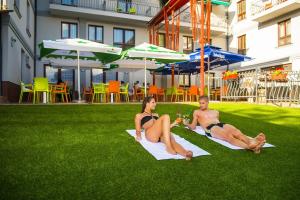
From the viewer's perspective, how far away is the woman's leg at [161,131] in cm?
414

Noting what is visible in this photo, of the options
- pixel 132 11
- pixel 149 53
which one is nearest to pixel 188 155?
pixel 149 53

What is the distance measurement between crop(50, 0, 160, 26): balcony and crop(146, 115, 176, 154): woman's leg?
16635mm

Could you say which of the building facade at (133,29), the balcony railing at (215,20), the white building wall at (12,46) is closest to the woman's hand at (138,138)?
the white building wall at (12,46)

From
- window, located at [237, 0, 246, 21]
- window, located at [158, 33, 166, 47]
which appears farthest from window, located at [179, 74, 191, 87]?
window, located at [237, 0, 246, 21]

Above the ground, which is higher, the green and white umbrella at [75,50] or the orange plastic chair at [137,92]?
the green and white umbrella at [75,50]

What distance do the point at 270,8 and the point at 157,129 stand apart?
18190 millimetres

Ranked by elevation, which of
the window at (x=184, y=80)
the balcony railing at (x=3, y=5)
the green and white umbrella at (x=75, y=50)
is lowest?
the window at (x=184, y=80)

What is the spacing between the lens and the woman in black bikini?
13.5 ft

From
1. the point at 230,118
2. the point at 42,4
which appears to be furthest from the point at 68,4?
the point at 230,118

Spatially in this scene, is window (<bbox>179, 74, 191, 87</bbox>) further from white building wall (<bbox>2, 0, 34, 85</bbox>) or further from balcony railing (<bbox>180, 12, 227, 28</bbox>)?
white building wall (<bbox>2, 0, 34, 85</bbox>)

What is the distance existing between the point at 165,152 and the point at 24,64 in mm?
13278

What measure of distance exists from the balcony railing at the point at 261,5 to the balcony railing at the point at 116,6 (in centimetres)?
727

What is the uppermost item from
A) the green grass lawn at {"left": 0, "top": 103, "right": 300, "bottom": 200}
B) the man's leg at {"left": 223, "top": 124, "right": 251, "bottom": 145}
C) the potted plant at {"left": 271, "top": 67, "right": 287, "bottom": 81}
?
the potted plant at {"left": 271, "top": 67, "right": 287, "bottom": 81}

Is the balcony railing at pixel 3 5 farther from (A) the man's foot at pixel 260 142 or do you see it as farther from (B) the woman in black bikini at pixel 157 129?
(A) the man's foot at pixel 260 142
